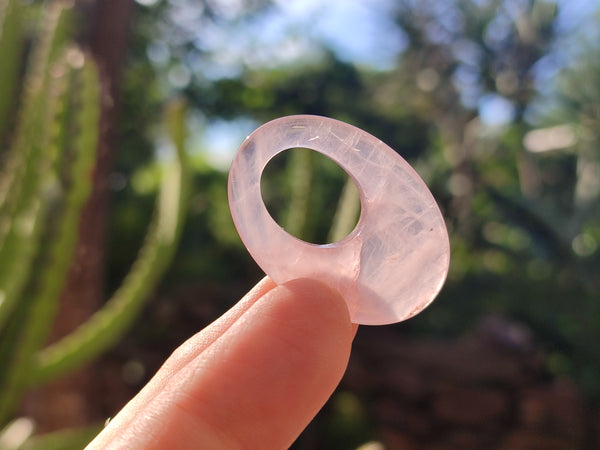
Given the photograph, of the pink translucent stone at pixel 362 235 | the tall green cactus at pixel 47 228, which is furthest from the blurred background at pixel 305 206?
the pink translucent stone at pixel 362 235

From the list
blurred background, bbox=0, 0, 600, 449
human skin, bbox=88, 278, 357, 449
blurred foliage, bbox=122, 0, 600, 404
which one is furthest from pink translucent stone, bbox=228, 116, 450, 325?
blurred foliage, bbox=122, 0, 600, 404

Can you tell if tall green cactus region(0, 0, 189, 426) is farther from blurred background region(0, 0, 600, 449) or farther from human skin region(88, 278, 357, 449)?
human skin region(88, 278, 357, 449)

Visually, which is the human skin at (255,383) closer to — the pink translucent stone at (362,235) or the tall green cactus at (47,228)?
the pink translucent stone at (362,235)

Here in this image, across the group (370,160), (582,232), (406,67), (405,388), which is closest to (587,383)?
(405,388)

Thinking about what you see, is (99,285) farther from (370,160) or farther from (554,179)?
(554,179)

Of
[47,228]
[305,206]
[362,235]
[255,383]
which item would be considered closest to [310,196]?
[305,206]
